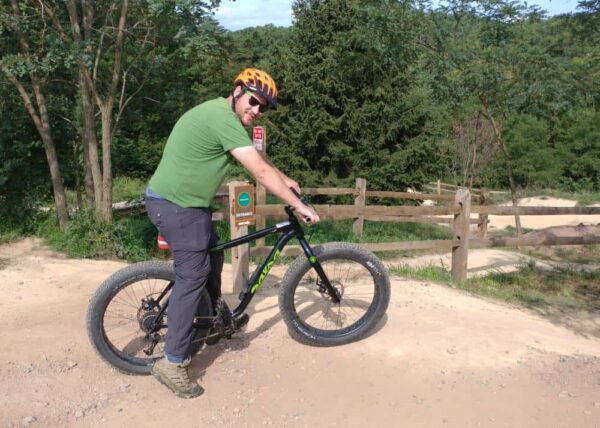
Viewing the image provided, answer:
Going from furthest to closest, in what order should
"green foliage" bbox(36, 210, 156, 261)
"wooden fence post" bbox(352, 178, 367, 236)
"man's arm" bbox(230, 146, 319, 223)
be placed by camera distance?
"wooden fence post" bbox(352, 178, 367, 236) → "green foliage" bbox(36, 210, 156, 261) → "man's arm" bbox(230, 146, 319, 223)

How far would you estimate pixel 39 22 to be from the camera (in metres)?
7.86

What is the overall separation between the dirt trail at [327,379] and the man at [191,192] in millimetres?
313

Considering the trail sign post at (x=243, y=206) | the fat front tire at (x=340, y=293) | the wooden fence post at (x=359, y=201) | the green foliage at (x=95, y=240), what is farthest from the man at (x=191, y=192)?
the wooden fence post at (x=359, y=201)

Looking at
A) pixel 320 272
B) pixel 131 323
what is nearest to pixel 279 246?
pixel 320 272

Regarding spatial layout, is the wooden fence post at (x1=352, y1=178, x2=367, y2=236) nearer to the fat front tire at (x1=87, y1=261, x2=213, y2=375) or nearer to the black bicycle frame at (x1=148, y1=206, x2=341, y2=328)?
the black bicycle frame at (x1=148, y1=206, x2=341, y2=328)

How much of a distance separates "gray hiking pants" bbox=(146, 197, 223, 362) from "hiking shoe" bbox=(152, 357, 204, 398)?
47 mm

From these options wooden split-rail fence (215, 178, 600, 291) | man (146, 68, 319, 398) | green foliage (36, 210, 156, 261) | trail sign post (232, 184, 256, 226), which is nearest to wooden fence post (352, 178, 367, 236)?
wooden split-rail fence (215, 178, 600, 291)

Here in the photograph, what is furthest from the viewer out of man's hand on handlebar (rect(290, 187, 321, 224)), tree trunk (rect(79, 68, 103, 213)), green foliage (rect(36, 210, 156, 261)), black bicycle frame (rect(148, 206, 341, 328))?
tree trunk (rect(79, 68, 103, 213))

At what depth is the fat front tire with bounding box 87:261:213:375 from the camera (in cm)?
319

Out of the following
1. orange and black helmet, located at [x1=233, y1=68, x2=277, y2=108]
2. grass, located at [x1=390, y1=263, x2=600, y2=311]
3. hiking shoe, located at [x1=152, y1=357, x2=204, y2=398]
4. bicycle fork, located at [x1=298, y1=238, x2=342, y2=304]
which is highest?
orange and black helmet, located at [x1=233, y1=68, x2=277, y2=108]

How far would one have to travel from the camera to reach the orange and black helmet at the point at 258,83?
119 inches

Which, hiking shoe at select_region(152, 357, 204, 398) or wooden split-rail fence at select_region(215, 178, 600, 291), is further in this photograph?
wooden split-rail fence at select_region(215, 178, 600, 291)

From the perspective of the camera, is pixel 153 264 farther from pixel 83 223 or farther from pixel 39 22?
pixel 39 22

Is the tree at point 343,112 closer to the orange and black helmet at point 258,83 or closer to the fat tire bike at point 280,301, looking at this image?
the fat tire bike at point 280,301
